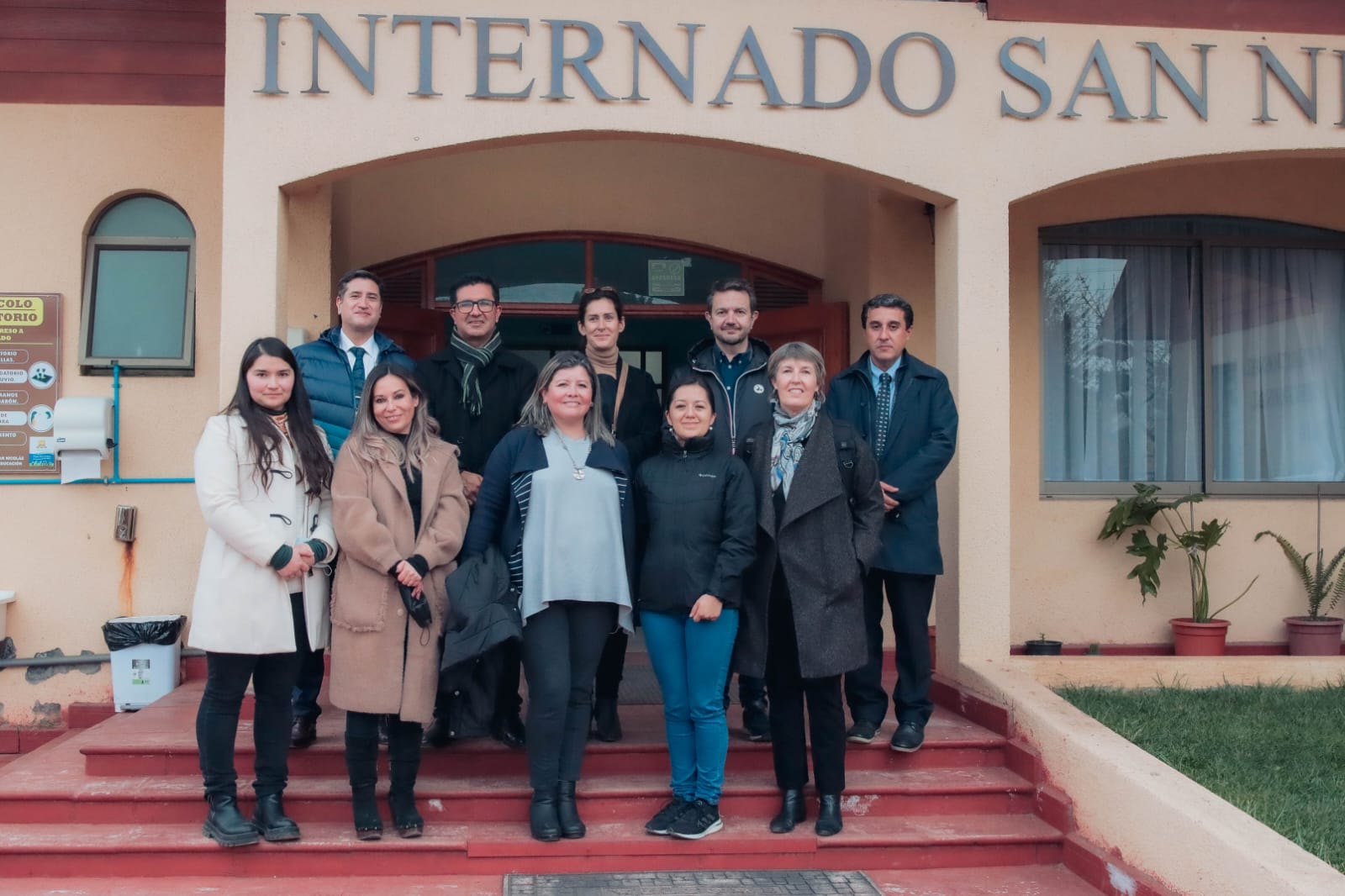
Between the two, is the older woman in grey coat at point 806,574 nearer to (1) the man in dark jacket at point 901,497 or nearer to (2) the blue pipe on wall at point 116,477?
(1) the man in dark jacket at point 901,497

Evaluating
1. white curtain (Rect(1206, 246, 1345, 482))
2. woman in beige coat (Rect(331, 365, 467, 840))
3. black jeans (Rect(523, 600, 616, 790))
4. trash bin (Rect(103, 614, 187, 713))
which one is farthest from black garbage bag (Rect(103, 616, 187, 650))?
white curtain (Rect(1206, 246, 1345, 482))

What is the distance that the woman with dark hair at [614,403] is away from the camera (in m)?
4.74

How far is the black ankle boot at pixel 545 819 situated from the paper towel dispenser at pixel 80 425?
3.68 m

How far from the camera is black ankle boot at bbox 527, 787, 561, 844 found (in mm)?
4258

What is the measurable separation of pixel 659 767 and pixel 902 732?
1.05 metres

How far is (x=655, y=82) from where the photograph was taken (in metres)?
5.46

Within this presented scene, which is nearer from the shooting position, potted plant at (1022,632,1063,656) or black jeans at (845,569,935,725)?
black jeans at (845,569,935,725)

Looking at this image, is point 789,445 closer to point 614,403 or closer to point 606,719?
point 614,403

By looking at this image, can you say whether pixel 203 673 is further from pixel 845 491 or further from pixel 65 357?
pixel 845 491

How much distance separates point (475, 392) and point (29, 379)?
3.35 meters

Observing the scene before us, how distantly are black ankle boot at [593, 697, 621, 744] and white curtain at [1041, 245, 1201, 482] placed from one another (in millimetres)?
3736

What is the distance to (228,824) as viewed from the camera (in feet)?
13.6

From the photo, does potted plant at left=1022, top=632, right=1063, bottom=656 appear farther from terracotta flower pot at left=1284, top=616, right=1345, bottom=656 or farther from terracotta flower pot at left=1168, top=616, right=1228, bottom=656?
terracotta flower pot at left=1284, top=616, right=1345, bottom=656

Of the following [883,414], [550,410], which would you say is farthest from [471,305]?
[883,414]
